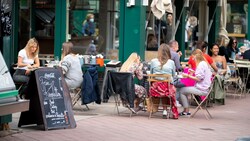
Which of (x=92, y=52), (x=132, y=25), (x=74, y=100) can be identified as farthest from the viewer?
(x=92, y=52)

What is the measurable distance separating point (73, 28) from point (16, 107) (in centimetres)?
900

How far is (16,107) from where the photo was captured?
9.30m

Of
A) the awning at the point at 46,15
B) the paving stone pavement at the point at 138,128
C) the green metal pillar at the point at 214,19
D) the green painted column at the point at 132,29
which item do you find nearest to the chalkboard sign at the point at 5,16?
the paving stone pavement at the point at 138,128

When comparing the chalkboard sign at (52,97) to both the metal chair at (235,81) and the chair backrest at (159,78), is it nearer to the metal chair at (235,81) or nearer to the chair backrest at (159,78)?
the chair backrest at (159,78)

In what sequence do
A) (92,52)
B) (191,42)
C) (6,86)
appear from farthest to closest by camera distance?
(191,42) → (92,52) → (6,86)

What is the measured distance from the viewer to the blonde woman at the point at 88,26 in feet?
58.9

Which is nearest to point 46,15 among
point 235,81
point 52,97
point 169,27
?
point 169,27

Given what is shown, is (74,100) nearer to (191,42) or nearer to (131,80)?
(131,80)

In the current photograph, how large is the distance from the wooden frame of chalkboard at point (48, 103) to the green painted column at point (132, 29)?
195 inches

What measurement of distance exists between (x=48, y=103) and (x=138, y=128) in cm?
175

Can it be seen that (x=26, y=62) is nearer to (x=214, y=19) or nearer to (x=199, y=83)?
(x=199, y=83)

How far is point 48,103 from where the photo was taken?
11547 mm

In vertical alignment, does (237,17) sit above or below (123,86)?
above

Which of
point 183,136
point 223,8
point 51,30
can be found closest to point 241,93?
point 223,8
